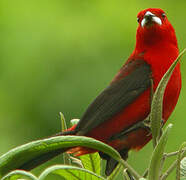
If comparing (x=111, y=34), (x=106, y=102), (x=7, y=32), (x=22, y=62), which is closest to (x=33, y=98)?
(x=22, y=62)

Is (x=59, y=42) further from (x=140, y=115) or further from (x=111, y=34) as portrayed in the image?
(x=140, y=115)

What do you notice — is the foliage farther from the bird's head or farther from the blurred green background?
the blurred green background

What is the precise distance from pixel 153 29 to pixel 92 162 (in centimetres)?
153

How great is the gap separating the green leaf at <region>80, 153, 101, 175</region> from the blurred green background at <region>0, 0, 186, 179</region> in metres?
2.77

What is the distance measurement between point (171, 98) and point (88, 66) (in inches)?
89.7

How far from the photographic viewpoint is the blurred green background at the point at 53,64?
4754mm

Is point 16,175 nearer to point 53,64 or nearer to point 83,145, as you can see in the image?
point 83,145

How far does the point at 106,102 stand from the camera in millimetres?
2715

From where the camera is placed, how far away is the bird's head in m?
3.14

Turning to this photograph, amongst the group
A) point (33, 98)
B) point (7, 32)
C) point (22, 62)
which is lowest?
point (33, 98)

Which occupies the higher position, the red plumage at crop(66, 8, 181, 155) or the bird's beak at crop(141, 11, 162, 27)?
the bird's beak at crop(141, 11, 162, 27)

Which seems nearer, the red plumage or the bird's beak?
the red plumage

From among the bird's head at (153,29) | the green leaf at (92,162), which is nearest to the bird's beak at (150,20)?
the bird's head at (153,29)

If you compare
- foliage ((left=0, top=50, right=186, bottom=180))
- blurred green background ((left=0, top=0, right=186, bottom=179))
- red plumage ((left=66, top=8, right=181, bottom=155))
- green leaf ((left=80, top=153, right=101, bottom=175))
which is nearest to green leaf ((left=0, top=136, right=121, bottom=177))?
foliage ((left=0, top=50, right=186, bottom=180))
